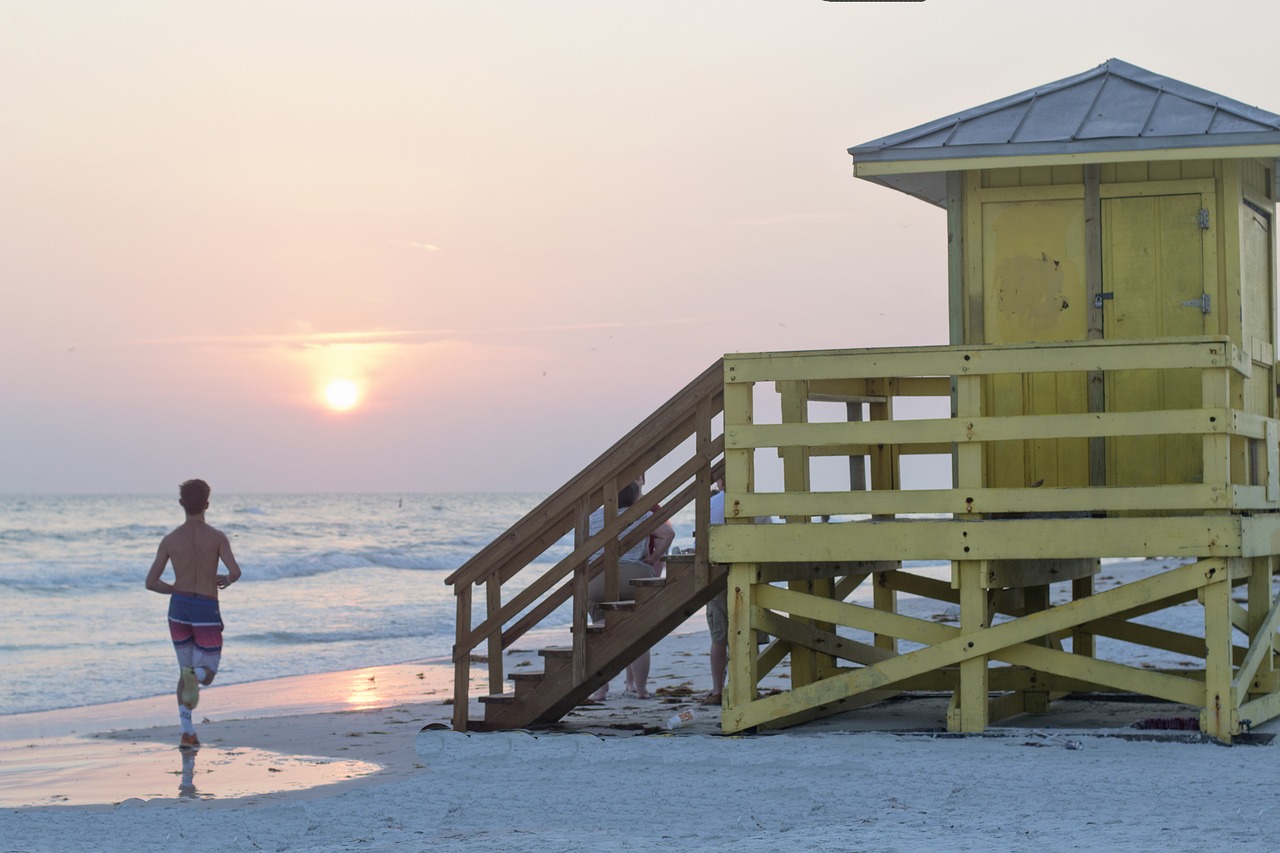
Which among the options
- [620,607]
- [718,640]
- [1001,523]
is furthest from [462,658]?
[1001,523]

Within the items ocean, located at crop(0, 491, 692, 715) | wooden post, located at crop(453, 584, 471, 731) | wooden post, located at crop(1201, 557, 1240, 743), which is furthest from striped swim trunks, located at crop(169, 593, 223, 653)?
wooden post, located at crop(1201, 557, 1240, 743)

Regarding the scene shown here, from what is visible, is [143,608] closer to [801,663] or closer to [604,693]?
[604,693]

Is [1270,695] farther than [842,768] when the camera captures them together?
Yes

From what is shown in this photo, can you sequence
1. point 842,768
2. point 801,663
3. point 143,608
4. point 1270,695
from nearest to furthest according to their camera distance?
point 842,768 < point 1270,695 < point 801,663 < point 143,608

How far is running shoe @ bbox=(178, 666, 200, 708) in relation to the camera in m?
9.90

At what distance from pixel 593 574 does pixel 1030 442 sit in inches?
112

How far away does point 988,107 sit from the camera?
30.7ft

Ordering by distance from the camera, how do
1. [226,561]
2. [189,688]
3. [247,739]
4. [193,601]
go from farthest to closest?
[247,739]
[226,561]
[193,601]
[189,688]

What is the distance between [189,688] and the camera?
32.5ft

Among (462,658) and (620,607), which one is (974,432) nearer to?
(620,607)

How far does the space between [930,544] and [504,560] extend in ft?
8.92

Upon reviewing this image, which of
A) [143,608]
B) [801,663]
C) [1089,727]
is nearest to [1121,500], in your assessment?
[1089,727]

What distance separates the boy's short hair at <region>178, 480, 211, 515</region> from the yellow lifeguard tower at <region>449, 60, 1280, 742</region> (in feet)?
6.18

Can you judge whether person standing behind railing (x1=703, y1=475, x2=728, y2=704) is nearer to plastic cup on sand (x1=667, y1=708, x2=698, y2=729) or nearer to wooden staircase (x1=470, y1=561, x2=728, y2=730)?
plastic cup on sand (x1=667, y1=708, x2=698, y2=729)
